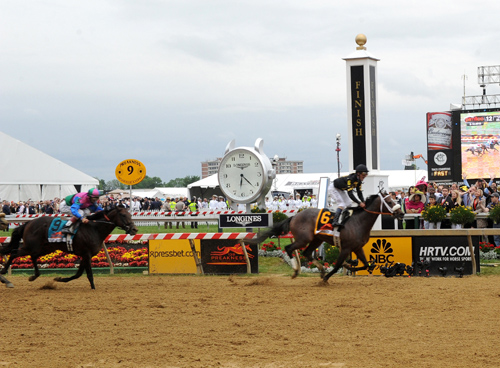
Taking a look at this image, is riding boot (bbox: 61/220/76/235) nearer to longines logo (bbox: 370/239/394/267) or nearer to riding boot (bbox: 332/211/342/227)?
riding boot (bbox: 332/211/342/227)

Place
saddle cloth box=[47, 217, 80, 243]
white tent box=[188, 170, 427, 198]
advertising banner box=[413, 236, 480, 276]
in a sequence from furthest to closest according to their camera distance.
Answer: white tent box=[188, 170, 427, 198], advertising banner box=[413, 236, 480, 276], saddle cloth box=[47, 217, 80, 243]

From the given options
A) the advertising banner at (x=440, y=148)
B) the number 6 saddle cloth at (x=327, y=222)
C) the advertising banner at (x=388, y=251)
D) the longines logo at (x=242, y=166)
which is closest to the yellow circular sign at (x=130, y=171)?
the longines logo at (x=242, y=166)

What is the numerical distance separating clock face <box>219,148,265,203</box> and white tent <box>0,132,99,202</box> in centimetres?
2484

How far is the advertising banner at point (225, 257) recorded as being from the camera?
1589 centimetres

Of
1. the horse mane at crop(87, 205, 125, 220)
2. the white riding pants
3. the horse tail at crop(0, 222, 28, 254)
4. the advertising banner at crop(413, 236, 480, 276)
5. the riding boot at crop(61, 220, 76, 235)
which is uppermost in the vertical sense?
the white riding pants

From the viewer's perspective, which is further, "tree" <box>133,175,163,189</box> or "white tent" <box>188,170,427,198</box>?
"tree" <box>133,175,163,189</box>

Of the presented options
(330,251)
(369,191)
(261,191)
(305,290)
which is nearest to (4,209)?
(261,191)

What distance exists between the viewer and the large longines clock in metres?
21.5

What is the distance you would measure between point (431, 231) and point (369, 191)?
6441 mm

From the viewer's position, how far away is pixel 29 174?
145 ft

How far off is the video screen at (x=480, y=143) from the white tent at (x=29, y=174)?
25486 mm

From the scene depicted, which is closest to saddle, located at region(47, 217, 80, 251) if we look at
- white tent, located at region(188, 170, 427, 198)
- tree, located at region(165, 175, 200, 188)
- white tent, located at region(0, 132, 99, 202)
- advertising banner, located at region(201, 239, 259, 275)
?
advertising banner, located at region(201, 239, 259, 275)

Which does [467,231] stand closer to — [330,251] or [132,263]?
[330,251]

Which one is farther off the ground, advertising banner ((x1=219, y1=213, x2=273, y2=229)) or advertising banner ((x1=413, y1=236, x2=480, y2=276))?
advertising banner ((x1=219, y1=213, x2=273, y2=229))
